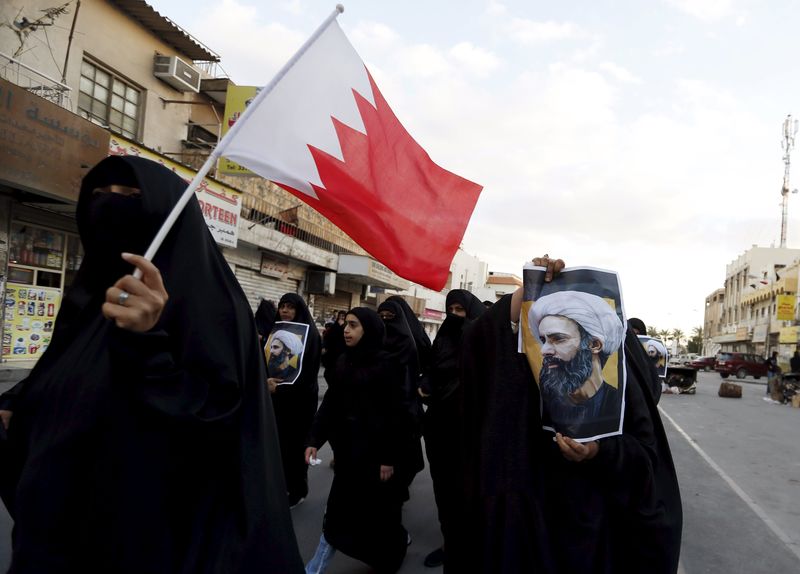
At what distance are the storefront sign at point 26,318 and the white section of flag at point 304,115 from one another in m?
9.79

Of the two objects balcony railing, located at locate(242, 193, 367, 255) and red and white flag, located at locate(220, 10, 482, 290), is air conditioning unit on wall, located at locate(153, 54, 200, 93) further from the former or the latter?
red and white flag, located at locate(220, 10, 482, 290)

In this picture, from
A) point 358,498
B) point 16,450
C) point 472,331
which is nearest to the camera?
point 16,450

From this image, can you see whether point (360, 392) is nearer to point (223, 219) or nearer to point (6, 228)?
point (6, 228)

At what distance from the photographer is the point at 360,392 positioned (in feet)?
13.5

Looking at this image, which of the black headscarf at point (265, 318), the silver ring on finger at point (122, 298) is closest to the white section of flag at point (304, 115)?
the silver ring on finger at point (122, 298)

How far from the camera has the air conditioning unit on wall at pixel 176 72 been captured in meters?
13.5

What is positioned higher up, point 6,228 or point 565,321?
point 6,228

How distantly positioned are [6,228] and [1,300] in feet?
3.99

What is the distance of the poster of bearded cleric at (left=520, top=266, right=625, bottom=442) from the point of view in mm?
2039

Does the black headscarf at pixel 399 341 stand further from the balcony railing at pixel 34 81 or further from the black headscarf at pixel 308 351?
the balcony railing at pixel 34 81

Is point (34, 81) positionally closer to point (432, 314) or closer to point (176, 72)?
point (176, 72)

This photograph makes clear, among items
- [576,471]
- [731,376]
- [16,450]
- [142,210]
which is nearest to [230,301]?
[142,210]

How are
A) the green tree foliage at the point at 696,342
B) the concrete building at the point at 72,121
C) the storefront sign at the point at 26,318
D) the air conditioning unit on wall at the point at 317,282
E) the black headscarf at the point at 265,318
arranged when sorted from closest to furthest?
the black headscarf at the point at 265,318, the concrete building at the point at 72,121, the storefront sign at the point at 26,318, the air conditioning unit on wall at the point at 317,282, the green tree foliage at the point at 696,342

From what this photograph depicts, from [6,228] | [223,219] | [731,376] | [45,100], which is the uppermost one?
[45,100]
